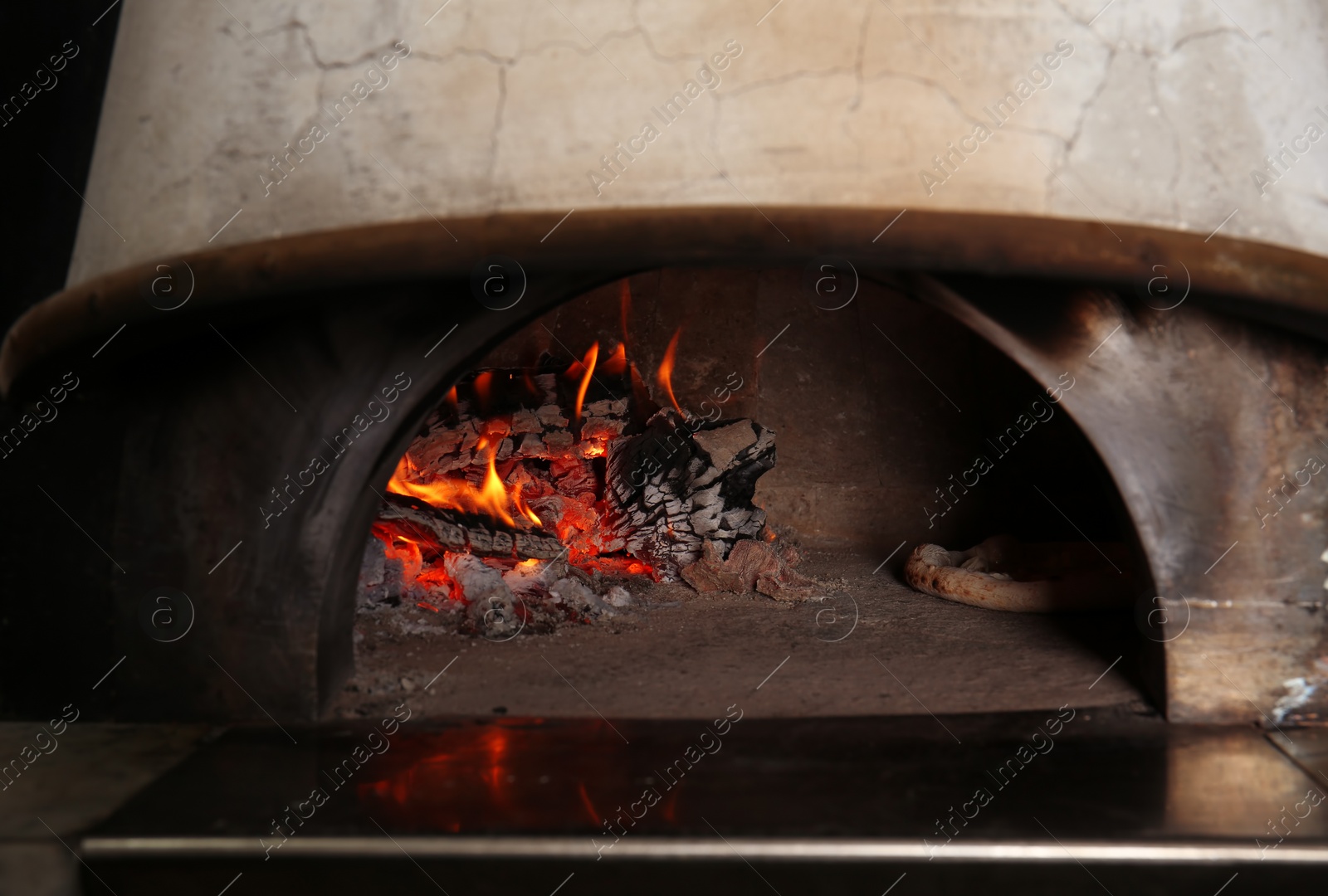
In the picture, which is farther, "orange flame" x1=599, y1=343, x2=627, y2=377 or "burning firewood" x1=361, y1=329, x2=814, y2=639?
"orange flame" x1=599, y1=343, x2=627, y2=377

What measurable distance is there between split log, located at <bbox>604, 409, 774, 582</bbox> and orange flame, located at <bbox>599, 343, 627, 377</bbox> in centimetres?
17

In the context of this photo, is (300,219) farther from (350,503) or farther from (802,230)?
(802,230)

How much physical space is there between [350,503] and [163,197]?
586 millimetres

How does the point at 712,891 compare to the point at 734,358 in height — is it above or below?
below

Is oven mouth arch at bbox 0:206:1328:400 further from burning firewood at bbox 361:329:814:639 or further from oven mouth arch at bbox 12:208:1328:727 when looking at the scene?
burning firewood at bbox 361:329:814:639

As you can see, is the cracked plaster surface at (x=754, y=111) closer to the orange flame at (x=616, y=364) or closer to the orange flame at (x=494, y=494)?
the orange flame at (x=494, y=494)

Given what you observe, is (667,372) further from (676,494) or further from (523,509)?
(523,509)

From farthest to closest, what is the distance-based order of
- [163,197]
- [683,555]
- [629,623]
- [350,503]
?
[683,555]
[629,623]
[350,503]
[163,197]

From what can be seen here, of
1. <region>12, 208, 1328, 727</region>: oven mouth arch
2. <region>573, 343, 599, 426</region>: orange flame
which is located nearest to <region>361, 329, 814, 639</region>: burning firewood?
<region>573, 343, 599, 426</region>: orange flame

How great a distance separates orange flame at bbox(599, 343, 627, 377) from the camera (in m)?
2.70

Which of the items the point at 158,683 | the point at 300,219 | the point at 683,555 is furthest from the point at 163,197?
the point at 683,555

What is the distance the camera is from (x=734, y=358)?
3.22m

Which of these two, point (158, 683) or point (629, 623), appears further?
point (629, 623)

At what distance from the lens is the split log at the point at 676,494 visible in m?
2.62
